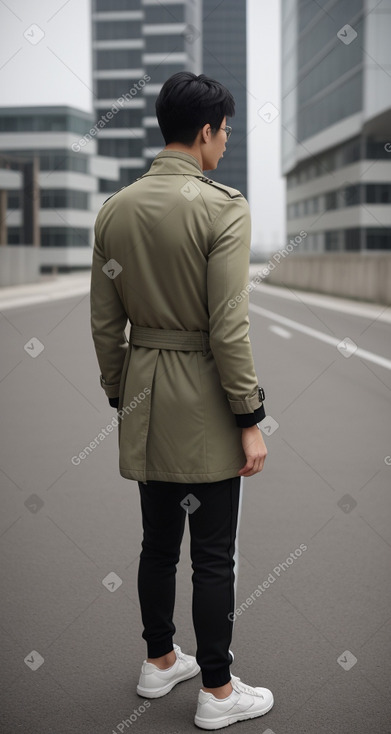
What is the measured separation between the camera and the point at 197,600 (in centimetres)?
288

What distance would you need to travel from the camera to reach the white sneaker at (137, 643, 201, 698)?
306cm

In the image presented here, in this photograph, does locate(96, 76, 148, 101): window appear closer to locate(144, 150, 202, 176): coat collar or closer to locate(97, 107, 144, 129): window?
locate(97, 107, 144, 129): window

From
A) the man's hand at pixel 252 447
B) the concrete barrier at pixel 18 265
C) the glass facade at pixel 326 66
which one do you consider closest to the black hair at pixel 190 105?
the man's hand at pixel 252 447

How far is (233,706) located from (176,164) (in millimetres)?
1706

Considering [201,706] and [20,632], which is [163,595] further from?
[20,632]

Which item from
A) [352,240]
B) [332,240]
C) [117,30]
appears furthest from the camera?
[117,30]

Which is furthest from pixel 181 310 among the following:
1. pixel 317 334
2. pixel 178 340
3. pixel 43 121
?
pixel 43 121

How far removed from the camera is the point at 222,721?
9.41ft

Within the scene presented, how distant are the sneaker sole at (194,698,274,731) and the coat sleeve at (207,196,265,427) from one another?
100 cm

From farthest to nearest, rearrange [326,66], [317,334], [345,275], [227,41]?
[227,41] → [326,66] → [345,275] → [317,334]

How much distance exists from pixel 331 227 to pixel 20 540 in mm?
67320

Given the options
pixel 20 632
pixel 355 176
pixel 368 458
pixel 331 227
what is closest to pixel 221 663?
pixel 20 632

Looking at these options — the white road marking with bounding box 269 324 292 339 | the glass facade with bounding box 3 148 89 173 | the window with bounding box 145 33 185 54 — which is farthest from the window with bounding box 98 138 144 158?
the white road marking with bounding box 269 324 292 339

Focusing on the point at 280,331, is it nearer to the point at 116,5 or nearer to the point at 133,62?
the point at 133,62
